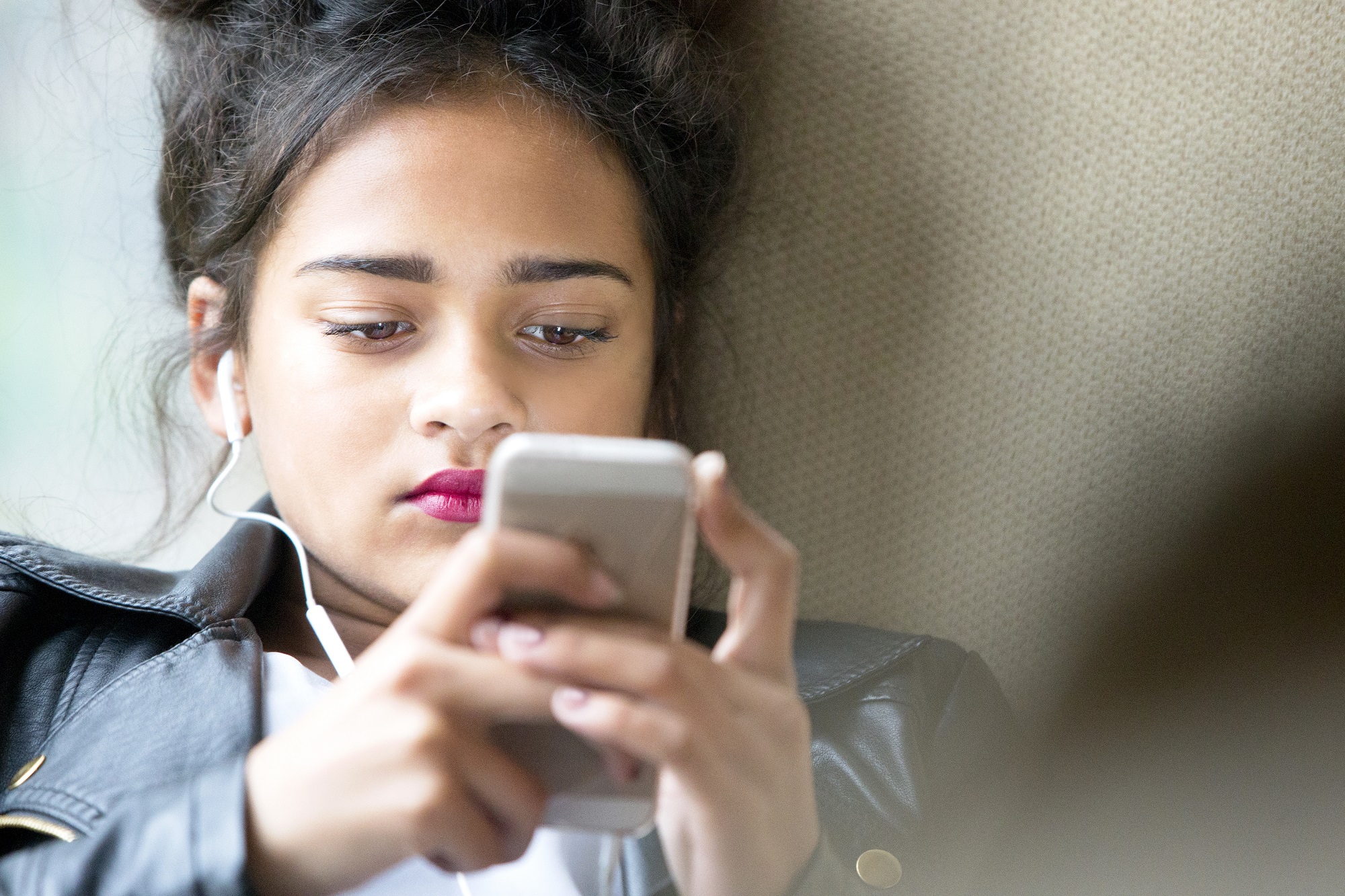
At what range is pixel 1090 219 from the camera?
4.00 feet

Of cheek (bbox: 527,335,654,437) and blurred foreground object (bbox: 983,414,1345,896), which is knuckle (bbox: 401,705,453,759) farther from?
blurred foreground object (bbox: 983,414,1345,896)

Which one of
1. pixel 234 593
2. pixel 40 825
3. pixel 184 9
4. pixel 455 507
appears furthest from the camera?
pixel 184 9

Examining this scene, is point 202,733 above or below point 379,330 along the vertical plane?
below

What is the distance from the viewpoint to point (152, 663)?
94 cm

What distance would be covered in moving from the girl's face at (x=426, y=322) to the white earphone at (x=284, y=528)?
0.03 meters

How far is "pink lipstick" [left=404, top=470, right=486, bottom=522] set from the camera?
36.4 inches

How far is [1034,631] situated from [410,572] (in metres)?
0.66

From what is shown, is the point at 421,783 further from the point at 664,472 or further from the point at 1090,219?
the point at 1090,219

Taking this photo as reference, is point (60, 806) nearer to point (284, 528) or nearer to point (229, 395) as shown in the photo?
point (284, 528)

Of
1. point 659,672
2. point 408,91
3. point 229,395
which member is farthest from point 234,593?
point 659,672

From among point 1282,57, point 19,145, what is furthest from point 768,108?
point 19,145

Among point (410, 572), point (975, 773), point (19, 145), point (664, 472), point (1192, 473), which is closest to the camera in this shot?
point (664, 472)

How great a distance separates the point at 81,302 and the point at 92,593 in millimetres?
548

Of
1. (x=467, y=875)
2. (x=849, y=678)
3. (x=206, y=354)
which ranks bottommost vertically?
(x=467, y=875)
